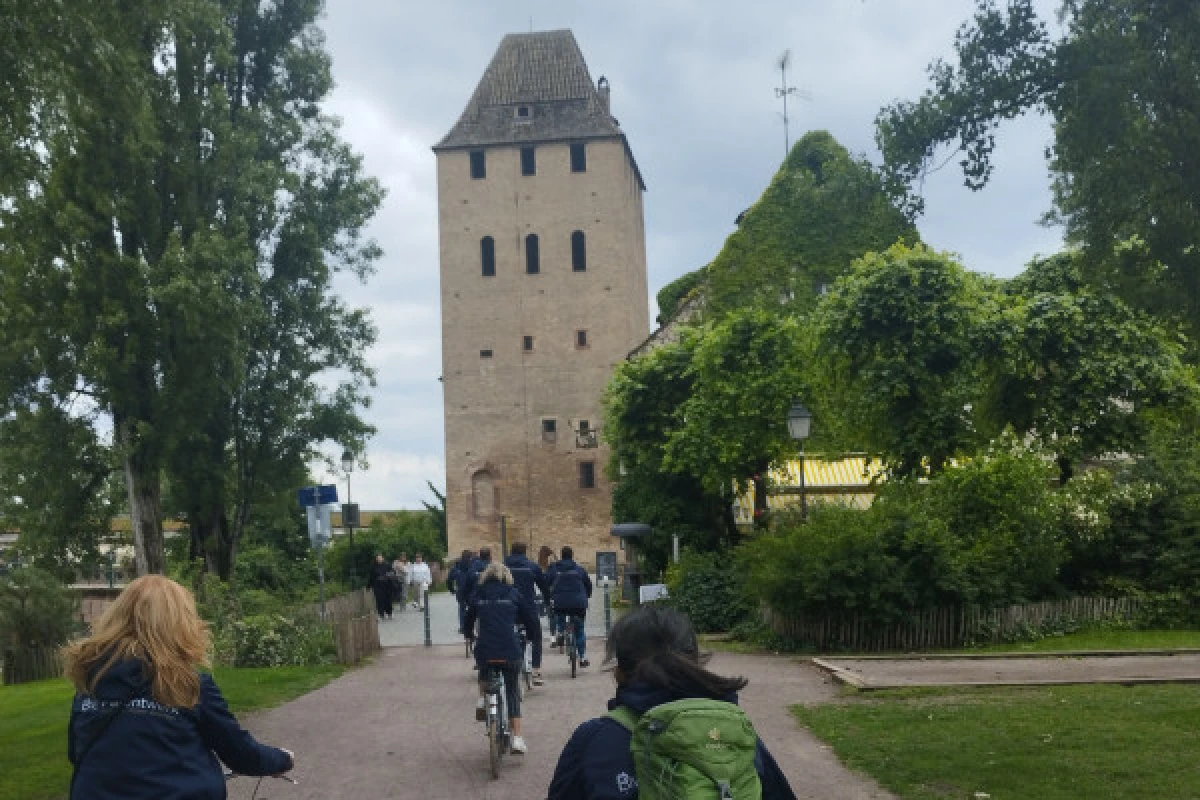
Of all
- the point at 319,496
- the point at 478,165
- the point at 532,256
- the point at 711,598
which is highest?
the point at 478,165

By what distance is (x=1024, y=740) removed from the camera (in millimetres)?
11062

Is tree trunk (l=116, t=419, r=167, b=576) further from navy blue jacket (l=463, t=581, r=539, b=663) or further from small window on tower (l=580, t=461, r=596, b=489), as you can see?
small window on tower (l=580, t=461, r=596, b=489)

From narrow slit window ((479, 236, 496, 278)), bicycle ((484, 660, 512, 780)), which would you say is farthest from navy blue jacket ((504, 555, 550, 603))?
narrow slit window ((479, 236, 496, 278))

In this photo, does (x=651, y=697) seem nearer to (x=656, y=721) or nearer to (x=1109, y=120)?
(x=656, y=721)

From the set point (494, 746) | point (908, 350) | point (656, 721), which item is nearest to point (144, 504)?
point (908, 350)

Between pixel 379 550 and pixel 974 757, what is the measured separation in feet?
153

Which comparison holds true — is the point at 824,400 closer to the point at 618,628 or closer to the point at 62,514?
the point at 62,514

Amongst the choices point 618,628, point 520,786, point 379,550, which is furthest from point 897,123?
point 379,550

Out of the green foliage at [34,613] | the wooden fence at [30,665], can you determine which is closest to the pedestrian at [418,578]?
the green foliage at [34,613]

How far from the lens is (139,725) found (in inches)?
165

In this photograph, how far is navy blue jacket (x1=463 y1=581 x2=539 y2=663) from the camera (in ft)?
36.0

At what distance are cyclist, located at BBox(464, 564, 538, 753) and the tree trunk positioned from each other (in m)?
18.4

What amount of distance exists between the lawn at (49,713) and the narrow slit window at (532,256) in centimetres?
4461

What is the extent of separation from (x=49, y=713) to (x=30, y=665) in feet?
29.6
